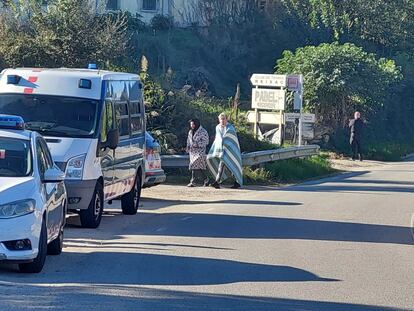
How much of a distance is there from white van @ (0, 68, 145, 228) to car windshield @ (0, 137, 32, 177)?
3056 mm

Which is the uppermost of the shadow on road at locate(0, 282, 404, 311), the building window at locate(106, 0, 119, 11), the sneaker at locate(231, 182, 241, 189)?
the building window at locate(106, 0, 119, 11)

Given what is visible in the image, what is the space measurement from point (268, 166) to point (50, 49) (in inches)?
279

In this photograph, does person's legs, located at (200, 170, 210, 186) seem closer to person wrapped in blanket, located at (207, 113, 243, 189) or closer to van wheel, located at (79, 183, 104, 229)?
person wrapped in blanket, located at (207, 113, 243, 189)

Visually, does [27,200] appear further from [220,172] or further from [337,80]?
[337,80]

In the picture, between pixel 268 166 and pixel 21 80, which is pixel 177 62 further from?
pixel 21 80

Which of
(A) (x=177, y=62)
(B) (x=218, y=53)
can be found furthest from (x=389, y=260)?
(B) (x=218, y=53)

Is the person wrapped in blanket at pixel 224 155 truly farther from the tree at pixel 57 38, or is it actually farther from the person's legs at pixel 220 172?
the tree at pixel 57 38

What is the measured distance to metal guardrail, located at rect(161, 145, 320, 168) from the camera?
24.8 m

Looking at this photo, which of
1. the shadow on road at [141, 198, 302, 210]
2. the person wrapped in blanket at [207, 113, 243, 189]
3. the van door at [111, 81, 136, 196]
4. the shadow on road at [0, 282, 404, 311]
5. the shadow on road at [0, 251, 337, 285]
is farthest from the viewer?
the person wrapped in blanket at [207, 113, 243, 189]

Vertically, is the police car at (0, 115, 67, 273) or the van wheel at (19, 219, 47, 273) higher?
the police car at (0, 115, 67, 273)

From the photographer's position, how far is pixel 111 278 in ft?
36.2

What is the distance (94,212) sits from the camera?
1554cm

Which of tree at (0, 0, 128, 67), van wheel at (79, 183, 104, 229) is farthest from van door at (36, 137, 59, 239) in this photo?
tree at (0, 0, 128, 67)

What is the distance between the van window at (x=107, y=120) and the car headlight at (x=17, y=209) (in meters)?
5.22
